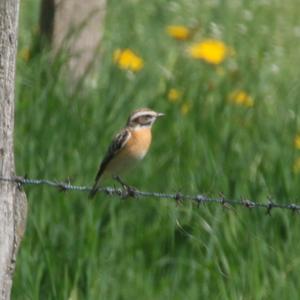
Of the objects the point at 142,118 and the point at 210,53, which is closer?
the point at 142,118

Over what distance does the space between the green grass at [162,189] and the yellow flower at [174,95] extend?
0.05 m

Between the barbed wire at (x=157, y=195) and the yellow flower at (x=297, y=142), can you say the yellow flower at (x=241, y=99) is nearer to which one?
the yellow flower at (x=297, y=142)

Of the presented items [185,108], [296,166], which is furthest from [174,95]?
[296,166]

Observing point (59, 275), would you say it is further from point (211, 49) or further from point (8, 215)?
point (211, 49)

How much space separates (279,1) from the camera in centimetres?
1256

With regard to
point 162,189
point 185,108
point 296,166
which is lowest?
point 162,189

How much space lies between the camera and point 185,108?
7559 millimetres

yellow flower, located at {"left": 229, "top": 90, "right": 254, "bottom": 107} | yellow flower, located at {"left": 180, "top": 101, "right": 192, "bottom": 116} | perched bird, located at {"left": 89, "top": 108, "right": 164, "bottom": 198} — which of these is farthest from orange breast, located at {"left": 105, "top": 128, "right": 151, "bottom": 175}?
yellow flower, located at {"left": 229, "top": 90, "right": 254, "bottom": 107}

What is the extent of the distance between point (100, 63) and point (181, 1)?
401 cm

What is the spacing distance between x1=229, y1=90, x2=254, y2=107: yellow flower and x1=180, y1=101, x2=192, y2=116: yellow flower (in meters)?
0.27

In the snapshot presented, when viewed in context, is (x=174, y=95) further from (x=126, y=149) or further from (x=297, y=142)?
(x=126, y=149)

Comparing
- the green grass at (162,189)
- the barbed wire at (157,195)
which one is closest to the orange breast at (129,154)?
the barbed wire at (157,195)

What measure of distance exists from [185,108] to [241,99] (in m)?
0.35

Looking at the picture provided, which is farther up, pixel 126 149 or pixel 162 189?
pixel 126 149
